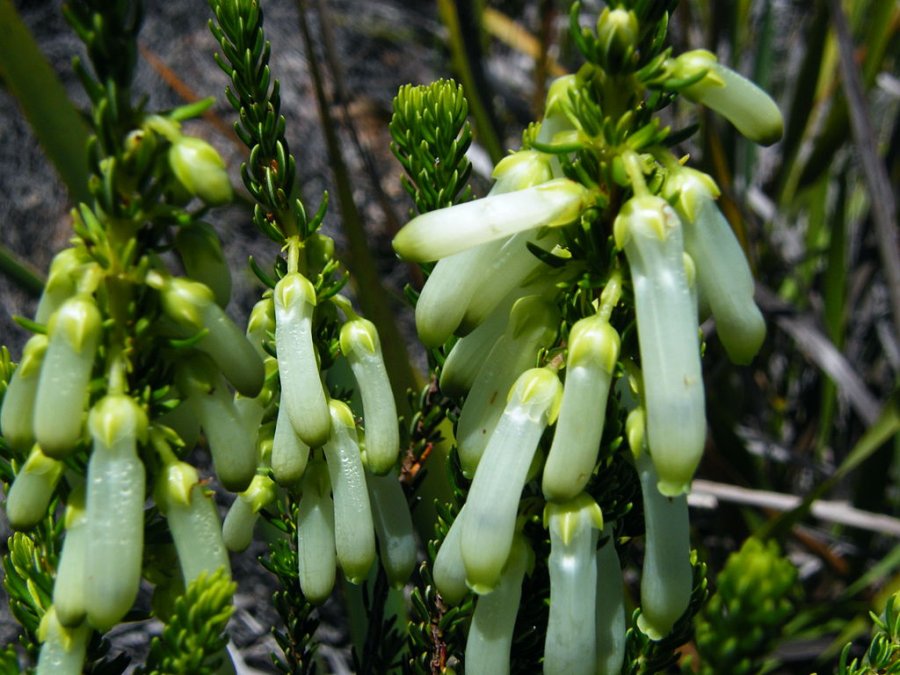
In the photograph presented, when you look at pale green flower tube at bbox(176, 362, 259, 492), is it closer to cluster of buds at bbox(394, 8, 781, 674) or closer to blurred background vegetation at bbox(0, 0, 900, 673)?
cluster of buds at bbox(394, 8, 781, 674)

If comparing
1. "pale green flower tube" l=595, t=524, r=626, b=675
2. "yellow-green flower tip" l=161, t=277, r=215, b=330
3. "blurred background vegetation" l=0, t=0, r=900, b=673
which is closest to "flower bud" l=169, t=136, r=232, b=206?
"yellow-green flower tip" l=161, t=277, r=215, b=330

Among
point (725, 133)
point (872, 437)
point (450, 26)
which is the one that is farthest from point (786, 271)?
point (450, 26)

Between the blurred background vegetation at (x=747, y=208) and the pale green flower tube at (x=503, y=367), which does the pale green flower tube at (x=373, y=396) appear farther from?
the blurred background vegetation at (x=747, y=208)

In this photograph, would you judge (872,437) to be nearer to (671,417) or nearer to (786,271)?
(786,271)

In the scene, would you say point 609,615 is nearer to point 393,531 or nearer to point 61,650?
point 393,531

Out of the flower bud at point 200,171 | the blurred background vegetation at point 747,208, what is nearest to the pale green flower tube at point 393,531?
the flower bud at point 200,171

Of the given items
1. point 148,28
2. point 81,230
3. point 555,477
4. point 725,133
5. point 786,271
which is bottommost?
point 786,271
